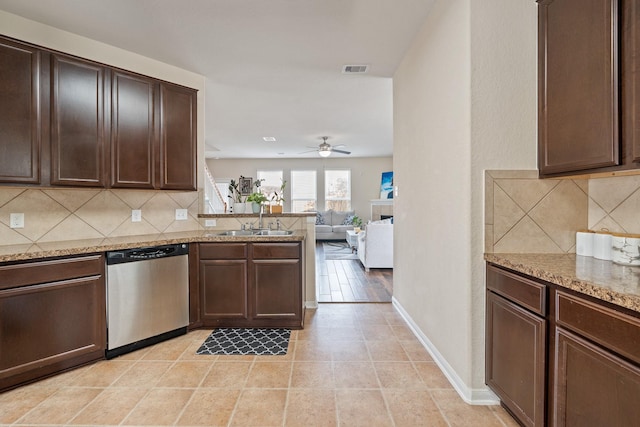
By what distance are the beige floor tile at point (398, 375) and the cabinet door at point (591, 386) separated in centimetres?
91

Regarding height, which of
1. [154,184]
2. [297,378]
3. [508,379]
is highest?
[154,184]

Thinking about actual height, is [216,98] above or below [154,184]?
above

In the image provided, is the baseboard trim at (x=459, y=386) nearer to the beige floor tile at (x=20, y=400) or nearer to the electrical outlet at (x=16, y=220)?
the beige floor tile at (x=20, y=400)

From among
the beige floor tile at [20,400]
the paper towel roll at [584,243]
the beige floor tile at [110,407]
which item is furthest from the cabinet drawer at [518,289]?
the beige floor tile at [20,400]

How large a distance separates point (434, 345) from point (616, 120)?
6.05ft

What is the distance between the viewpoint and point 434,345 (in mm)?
2496

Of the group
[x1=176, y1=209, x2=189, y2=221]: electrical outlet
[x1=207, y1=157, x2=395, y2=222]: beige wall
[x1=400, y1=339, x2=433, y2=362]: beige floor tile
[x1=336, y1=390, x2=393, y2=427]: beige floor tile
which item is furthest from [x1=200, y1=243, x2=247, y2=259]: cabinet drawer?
[x1=207, y1=157, x2=395, y2=222]: beige wall

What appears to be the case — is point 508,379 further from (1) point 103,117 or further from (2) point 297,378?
(1) point 103,117

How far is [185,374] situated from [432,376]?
5.77ft

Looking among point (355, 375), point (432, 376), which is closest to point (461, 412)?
point (432, 376)

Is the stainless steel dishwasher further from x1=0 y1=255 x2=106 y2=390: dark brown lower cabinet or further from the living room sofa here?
the living room sofa

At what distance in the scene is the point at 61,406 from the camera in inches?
76.9

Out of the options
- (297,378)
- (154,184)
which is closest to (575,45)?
(297,378)

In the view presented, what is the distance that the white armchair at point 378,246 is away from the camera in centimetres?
568
